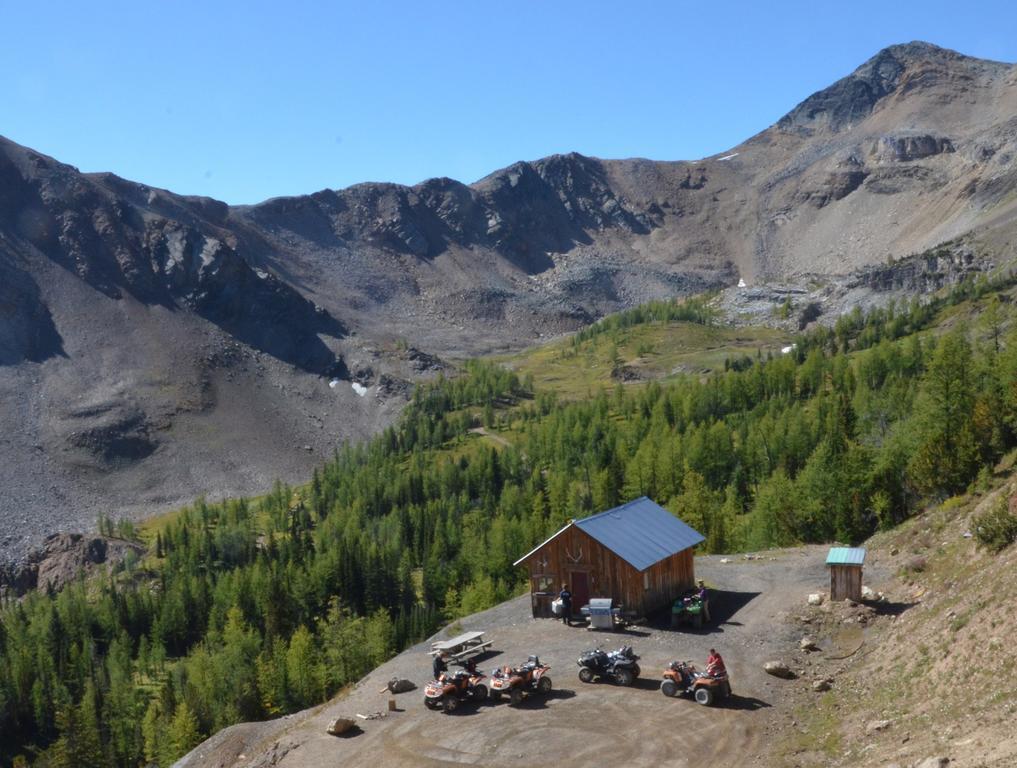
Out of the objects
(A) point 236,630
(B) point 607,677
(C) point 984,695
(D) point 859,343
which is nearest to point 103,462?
(A) point 236,630

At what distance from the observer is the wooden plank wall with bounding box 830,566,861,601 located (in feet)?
135

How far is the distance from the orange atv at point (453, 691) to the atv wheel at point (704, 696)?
8.19 metres

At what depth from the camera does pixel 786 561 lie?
54.8m

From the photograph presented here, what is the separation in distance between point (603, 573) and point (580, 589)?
1747 millimetres

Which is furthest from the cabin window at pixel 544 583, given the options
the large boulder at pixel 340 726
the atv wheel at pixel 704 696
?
the atv wheel at pixel 704 696

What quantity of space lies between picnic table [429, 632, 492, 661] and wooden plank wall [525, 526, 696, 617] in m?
5.99

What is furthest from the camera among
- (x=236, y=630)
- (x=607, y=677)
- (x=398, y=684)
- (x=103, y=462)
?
(x=103, y=462)

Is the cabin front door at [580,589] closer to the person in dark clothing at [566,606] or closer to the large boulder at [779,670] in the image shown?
the person in dark clothing at [566,606]

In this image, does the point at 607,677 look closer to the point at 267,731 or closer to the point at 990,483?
the point at 267,731

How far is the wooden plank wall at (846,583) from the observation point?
41.0 meters

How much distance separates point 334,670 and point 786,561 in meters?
41.0

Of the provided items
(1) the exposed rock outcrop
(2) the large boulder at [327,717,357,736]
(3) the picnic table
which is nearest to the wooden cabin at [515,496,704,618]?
(3) the picnic table

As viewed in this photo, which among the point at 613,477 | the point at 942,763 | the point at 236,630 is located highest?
the point at 942,763

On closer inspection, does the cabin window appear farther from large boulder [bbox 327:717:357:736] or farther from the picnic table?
large boulder [bbox 327:717:357:736]
